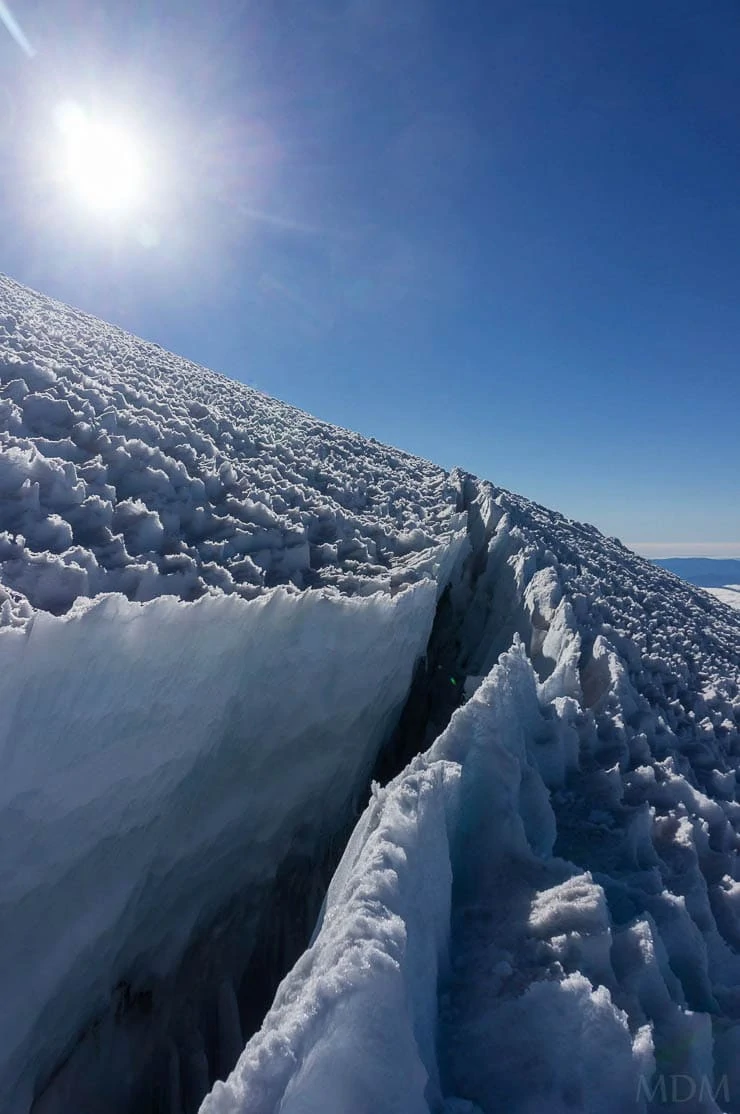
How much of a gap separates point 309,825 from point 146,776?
59.3 inches

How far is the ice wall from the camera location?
2.42 m

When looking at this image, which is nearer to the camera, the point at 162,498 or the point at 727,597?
the point at 162,498

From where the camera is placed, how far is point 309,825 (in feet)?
13.4

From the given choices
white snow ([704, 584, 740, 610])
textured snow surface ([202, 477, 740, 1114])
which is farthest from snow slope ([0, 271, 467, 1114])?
white snow ([704, 584, 740, 610])

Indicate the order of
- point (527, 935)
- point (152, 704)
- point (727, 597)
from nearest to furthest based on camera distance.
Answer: point (527, 935), point (152, 704), point (727, 597)

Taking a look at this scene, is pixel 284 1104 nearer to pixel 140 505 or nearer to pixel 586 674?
pixel 140 505

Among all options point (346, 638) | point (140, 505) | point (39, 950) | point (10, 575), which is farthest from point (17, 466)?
point (39, 950)

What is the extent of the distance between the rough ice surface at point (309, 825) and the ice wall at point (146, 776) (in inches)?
0.5

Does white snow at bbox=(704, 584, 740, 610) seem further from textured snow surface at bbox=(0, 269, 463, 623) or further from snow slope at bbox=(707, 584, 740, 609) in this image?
textured snow surface at bbox=(0, 269, 463, 623)

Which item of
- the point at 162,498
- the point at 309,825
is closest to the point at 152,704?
the point at 309,825

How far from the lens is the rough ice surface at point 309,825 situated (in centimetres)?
180

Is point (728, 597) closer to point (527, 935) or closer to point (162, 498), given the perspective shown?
point (162, 498)

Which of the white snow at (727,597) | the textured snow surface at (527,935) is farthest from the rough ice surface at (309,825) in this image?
the white snow at (727,597)

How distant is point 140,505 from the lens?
406cm
